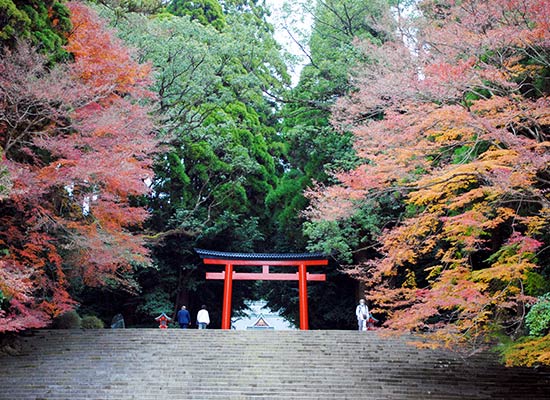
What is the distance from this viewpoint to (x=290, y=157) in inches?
787

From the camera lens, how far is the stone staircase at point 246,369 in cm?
995

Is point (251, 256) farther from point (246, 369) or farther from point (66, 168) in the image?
point (66, 168)

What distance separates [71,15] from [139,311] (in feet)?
32.2

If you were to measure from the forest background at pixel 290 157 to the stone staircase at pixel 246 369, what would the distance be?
826 millimetres

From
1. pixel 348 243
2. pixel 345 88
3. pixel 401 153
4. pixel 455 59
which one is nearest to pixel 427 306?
pixel 401 153

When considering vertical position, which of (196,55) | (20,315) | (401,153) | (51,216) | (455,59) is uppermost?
(196,55)

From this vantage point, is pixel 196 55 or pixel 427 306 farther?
pixel 196 55

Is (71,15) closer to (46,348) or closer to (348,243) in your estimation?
(46,348)

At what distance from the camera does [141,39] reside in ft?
54.3

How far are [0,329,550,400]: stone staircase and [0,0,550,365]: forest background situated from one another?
826 mm

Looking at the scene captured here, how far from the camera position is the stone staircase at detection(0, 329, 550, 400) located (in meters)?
9.95

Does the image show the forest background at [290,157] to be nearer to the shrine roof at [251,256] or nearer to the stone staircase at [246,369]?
the stone staircase at [246,369]

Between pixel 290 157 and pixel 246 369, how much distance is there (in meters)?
10.4

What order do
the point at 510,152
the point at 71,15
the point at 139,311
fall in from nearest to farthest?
the point at 510,152 → the point at 71,15 → the point at 139,311
